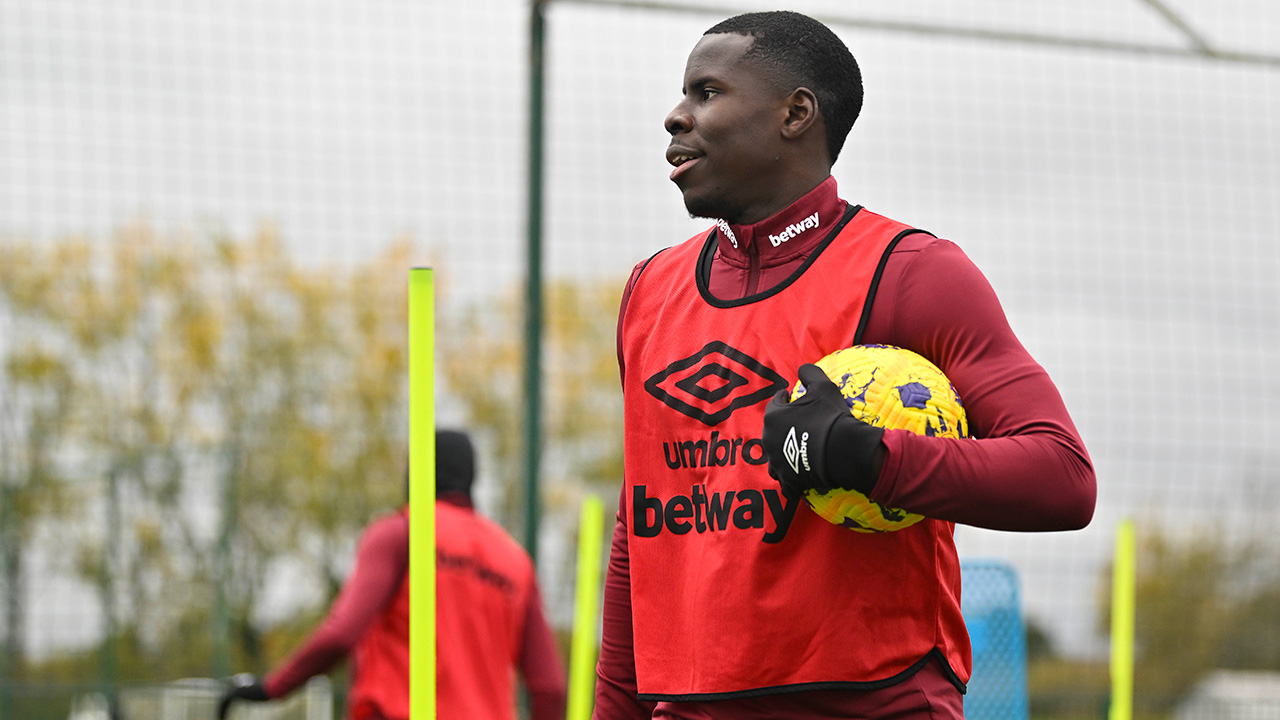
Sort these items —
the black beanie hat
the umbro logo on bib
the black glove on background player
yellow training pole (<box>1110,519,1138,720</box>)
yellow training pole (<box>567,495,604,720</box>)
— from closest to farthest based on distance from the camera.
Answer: the black glove on background player → the umbro logo on bib → the black beanie hat → yellow training pole (<box>1110,519,1138,720</box>) → yellow training pole (<box>567,495,604,720</box>)

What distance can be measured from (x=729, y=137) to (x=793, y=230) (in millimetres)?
172

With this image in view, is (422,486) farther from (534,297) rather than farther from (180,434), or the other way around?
(180,434)

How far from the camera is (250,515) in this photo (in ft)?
30.8

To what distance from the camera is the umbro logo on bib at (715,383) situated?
208cm

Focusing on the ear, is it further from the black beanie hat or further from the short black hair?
the black beanie hat

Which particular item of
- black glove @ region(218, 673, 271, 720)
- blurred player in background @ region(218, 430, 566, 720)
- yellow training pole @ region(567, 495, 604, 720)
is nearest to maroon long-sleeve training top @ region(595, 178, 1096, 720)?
blurred player in background @ region(218, 430, 566, 720)

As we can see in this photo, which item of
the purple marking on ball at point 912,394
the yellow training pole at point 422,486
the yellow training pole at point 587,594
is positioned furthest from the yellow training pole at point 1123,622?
the yellow training pole at point 422,486

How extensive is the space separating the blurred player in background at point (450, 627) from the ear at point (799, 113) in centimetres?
279

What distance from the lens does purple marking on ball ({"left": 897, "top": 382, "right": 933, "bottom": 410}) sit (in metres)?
1.89

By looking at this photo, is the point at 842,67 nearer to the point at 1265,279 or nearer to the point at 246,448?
the point at 1265,279

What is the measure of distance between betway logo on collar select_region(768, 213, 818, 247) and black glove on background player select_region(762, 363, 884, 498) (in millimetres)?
355

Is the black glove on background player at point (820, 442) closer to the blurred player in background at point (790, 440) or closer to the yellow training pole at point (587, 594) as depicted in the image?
the blurred player in background at point (790, 440)

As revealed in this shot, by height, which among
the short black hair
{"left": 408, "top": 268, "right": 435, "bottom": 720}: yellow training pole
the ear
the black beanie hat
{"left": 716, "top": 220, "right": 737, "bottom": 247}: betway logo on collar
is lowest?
the black beanie hat

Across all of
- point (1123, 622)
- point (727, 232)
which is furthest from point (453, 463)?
point (727, 232)
